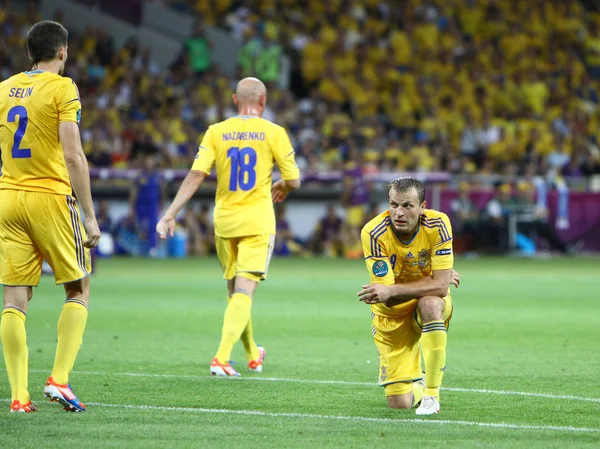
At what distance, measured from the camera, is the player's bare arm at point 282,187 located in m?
9.48

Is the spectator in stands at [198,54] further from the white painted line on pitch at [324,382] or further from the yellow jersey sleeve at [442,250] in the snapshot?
the yellow jersey sleeve at [442,250]

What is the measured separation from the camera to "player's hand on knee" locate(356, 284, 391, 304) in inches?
275

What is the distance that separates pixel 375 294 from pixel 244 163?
277cm

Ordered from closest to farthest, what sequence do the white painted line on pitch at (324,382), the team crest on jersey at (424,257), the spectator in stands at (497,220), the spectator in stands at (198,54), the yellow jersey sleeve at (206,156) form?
the team crest on jersey at (424,257) < the white painted line on pitch at (324,382) < the yellow jersey sleeve at (206,156) < the spectator in stands at (497,220) < the spectator in stands at (198,54)

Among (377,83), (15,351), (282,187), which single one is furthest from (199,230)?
(15,351)

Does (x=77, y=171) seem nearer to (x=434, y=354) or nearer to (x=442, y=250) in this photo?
(x=442, y=250)

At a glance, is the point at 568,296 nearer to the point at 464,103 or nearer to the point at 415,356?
the point at 415,356

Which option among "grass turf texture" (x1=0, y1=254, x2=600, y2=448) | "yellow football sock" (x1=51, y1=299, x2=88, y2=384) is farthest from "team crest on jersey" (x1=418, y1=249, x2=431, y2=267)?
Result: "yellow football sock" (x1=51, y1=299, x2=88, y2=384)

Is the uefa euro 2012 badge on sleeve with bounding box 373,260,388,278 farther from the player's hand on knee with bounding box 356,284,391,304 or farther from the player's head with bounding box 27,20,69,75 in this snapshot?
the player's head with bounding box 27,20,69,75

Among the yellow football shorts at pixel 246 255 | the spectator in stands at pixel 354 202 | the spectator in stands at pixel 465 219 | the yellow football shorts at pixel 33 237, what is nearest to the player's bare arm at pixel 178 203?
the yellow football shorts at pixel 246 255

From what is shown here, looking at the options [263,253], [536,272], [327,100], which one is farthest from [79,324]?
[327,100]

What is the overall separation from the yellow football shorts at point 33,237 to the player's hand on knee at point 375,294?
5.76 ft

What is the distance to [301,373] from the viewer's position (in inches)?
351

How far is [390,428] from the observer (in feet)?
21.0
